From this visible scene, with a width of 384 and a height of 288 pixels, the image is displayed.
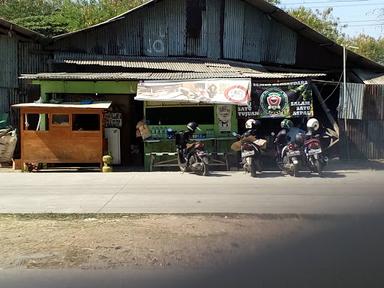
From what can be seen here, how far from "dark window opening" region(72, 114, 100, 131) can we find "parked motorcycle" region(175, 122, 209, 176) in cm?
265

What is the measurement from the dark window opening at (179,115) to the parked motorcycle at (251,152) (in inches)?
68.3

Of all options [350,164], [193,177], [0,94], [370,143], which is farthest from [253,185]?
[0,94]

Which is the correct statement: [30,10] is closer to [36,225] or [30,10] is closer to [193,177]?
[193,177]

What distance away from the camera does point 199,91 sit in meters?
15.1

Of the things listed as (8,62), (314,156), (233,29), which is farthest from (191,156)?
(8,62)

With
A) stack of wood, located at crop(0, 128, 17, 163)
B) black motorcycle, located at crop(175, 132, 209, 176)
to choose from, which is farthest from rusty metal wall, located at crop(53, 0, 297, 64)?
black motorcycle, located at crop(175, 132, 209, 176)

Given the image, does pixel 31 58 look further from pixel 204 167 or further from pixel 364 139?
pixel 364 139

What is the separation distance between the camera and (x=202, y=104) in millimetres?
15391

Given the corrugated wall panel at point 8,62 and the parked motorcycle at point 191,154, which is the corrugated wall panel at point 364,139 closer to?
the parked motorcycle at point 191,154

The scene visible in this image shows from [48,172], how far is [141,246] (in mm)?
8595

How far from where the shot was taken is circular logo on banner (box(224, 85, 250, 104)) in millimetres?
14781

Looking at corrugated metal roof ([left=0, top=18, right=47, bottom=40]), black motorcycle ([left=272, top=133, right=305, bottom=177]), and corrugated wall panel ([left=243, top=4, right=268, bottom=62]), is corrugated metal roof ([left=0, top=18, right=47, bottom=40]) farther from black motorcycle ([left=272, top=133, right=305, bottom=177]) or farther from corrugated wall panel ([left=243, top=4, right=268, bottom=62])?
black motorcycle ([left=272, top=133, right=305, bottom=177])

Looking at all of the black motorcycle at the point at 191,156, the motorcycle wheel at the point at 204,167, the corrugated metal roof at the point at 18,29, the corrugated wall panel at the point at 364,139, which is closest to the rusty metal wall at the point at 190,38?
the corrugated metal roof at the point at 18,29

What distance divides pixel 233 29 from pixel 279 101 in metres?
5.18
